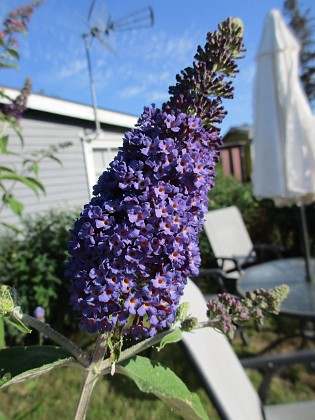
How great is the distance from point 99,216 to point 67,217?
3697 millimetres

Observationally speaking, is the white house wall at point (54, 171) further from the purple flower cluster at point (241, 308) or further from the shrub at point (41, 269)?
the purple flower cluster at point (241, 308)

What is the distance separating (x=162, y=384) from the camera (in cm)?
65

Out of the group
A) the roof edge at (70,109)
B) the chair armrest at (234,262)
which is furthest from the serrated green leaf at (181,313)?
the roof edge at (70,109)

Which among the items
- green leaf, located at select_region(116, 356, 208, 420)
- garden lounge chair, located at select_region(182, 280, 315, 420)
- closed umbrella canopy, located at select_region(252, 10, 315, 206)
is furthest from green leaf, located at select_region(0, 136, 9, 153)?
closed umbrella canopy, located at select_region(252, 10, 315, 206)

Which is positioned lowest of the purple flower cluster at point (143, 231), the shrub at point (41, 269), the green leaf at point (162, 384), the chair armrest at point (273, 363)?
the chair armrest at point (273, 363)

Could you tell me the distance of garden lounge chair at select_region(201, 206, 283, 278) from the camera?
4562mm

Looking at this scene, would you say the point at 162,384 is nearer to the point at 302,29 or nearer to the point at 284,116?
the point at 284,116

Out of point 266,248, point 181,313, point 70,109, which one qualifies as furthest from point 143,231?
point 70,109

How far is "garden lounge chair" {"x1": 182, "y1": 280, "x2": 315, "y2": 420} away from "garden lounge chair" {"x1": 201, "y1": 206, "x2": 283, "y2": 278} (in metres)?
2.38

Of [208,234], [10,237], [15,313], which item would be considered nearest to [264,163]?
[208,234]

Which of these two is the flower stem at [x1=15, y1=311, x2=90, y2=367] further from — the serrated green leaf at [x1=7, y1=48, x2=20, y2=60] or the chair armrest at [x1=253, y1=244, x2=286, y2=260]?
the chair armrest at [x1=253, y1=244, x2=286, y2=260]

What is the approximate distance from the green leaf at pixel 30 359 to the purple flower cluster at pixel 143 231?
0.35 ft

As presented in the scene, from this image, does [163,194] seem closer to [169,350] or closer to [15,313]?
[15,313]

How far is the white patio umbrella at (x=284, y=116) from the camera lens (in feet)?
12.3
